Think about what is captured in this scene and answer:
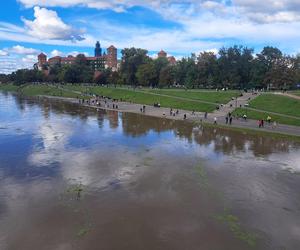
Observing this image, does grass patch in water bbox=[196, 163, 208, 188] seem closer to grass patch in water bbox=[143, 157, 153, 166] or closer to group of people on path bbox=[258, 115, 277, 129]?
grass patch in water bbox=[143, 157, 153, 166]

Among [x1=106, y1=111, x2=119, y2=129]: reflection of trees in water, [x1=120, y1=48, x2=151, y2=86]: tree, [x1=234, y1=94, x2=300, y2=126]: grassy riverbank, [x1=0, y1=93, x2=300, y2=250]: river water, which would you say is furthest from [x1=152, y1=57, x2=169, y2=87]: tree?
[x1=0, y1=93, x2=300, y2=250]: river water

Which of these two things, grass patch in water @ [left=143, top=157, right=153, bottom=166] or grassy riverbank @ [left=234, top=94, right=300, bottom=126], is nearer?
grass patch in water @ [left=143, top=157, right=153, bottom=166]

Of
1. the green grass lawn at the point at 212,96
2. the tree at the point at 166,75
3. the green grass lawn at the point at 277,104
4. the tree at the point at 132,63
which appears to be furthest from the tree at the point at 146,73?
the green grass lawn at the point at 277,104

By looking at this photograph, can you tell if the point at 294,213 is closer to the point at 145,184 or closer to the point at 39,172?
the point at 145,184

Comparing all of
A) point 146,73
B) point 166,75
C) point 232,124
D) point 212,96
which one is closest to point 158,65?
point 146,73

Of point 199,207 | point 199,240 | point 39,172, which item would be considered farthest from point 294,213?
point 39,172

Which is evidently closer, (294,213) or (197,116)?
(294,213)

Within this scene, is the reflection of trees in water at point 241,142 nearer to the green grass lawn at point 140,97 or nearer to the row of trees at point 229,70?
the green grass lawn at point 140,97
